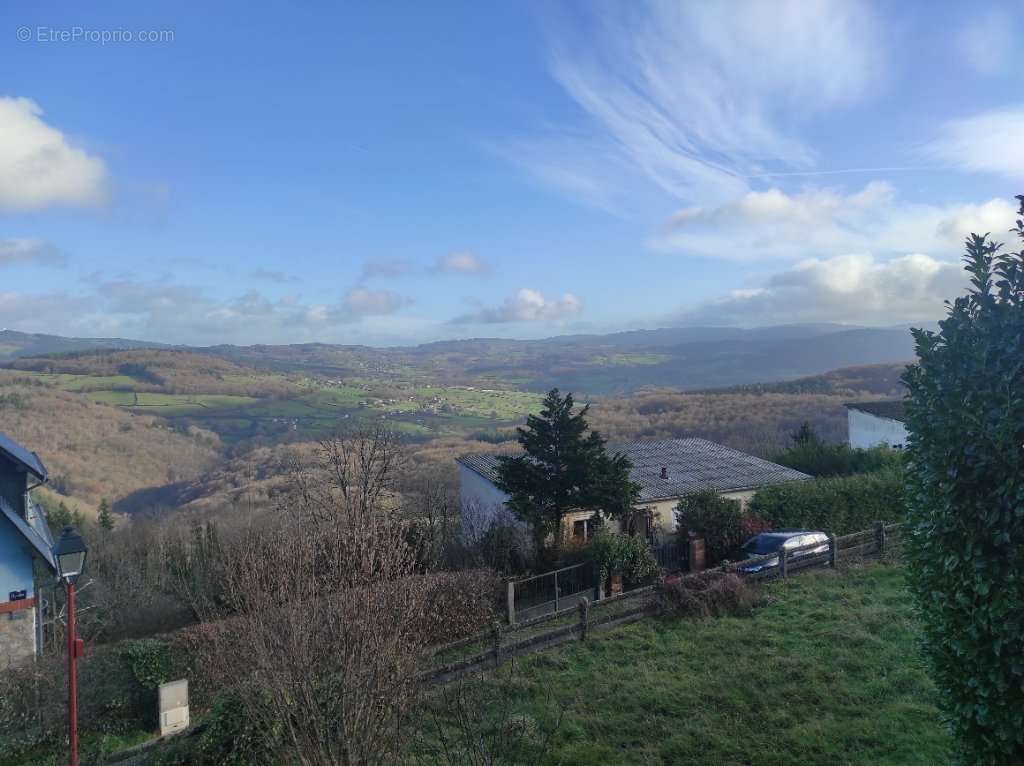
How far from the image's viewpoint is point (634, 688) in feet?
33.6

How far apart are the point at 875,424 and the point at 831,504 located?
13.1 metres

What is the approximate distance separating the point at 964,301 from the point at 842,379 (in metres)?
77.8

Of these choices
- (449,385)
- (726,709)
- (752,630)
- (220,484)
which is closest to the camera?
(726,709)

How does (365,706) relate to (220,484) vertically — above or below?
above

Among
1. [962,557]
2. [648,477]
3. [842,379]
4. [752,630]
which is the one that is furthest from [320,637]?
[842,379]

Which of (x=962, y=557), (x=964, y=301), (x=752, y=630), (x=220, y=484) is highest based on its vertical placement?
(x=964, y=301)

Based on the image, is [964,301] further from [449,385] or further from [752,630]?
[449,385]

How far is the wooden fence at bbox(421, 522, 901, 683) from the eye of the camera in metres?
11.9

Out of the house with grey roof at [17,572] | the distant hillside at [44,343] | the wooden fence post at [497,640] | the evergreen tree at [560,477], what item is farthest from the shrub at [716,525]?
the distant hillside at [44,343]

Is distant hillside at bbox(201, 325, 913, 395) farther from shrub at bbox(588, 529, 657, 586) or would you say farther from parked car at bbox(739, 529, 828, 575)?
shrub at bbox(588, 529, 657, 586)

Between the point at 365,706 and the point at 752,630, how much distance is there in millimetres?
9144

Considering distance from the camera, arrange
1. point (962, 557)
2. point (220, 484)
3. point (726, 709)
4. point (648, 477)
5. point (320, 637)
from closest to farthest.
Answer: point (962, 557)
point (320, 637)
point (726, 709)
point (648, 477)
point (220, 484)

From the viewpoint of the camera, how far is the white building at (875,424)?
1180 inches

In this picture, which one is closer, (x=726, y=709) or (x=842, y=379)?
(x=726, y=709)
